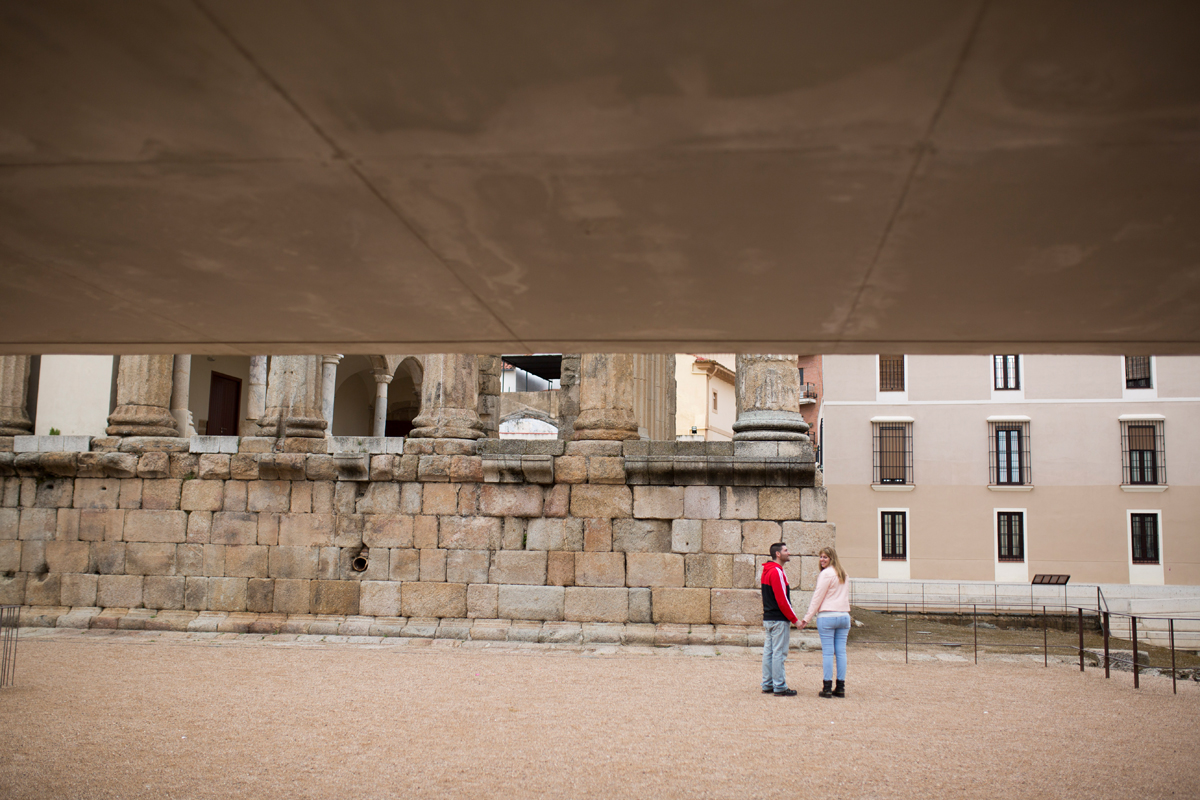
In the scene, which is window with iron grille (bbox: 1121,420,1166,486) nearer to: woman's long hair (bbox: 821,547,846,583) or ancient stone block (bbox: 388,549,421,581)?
woman's long hair (bbox: 821,547,846,583)

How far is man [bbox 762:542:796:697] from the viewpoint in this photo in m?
7.45

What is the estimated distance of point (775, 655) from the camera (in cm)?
753

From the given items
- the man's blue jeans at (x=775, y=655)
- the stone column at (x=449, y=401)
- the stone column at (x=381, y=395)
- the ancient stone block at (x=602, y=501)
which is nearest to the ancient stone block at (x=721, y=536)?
the ancient stone block at (x=602, y=501)

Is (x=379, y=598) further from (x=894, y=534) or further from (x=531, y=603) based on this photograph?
(x=894, y=534)

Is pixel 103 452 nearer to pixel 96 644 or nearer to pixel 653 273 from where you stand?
pixel 96 644

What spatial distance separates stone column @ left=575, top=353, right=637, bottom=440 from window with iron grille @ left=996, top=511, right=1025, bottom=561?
14849 millimetres

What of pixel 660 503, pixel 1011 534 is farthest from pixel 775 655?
pixel 1011 534

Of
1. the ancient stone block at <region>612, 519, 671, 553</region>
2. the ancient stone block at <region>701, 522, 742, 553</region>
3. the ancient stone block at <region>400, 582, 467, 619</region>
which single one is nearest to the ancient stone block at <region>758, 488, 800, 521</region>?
the ancient stone block at <region>701, 522, 742, 553</region>

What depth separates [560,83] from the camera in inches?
61.1

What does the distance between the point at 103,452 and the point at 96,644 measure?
2.67m

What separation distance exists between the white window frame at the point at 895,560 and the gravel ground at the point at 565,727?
12.8m

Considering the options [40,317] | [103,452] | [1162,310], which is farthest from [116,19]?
[103,452]

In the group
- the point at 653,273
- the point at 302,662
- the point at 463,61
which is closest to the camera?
the point at 463,61

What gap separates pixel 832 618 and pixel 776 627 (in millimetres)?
487
